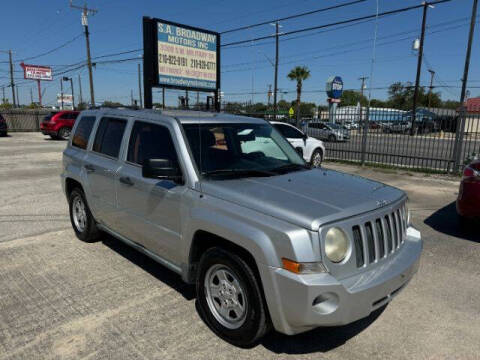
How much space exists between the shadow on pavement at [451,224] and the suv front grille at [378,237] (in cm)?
324

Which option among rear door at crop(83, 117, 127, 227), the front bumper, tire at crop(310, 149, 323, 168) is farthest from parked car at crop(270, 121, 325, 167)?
the front bumper

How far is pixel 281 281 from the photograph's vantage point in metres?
2.38

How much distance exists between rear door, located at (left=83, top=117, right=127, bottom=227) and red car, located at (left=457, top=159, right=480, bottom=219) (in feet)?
15.4

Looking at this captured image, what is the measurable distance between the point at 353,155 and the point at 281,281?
1394 centimetres

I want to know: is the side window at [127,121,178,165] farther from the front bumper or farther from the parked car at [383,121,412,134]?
the parked car at [383,121,412,134]

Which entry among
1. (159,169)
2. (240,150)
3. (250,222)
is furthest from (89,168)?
(250,222)

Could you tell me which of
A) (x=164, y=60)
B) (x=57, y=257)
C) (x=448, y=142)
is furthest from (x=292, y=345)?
(x=448, y=142)

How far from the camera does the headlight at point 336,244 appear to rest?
2.40m

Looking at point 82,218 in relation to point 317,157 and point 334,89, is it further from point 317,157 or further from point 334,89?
point 334,89

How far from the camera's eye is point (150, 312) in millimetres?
3359

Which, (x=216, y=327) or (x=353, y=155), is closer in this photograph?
(x=216, y=327)

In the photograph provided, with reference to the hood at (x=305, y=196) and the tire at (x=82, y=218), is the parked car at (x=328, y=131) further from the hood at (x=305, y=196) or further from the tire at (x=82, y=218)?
the hood at (x=305, y=196)

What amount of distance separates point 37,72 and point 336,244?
2358 inches

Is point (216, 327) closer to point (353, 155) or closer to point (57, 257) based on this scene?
point (57, 257)
